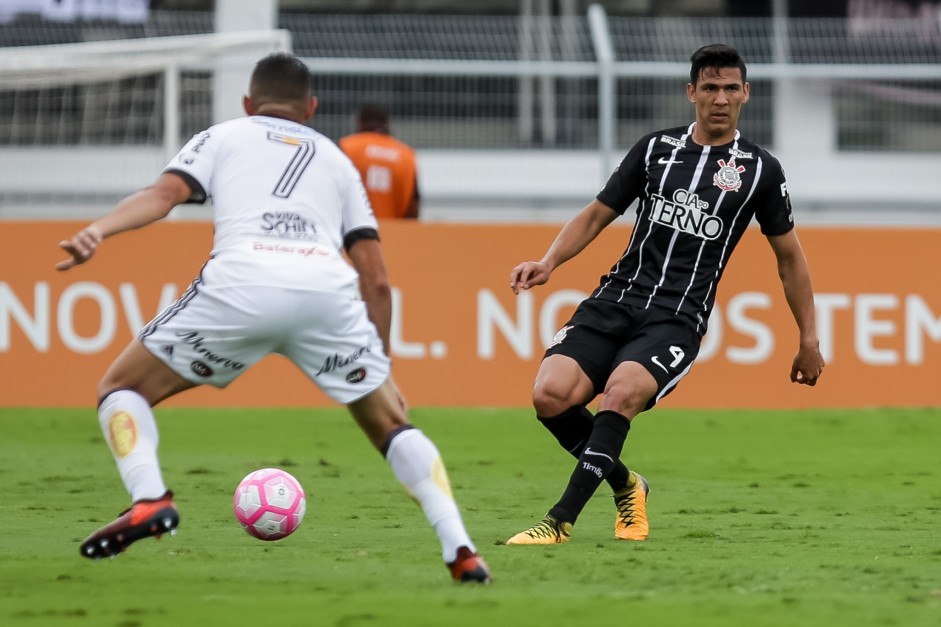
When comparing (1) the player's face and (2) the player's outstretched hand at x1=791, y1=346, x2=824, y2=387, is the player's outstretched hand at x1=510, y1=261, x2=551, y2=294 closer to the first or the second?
(1) the player's face

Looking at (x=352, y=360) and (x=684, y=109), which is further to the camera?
(x=684, y=109)

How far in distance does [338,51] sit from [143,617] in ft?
44.9

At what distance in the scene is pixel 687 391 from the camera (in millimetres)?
13039

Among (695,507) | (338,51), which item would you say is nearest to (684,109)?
(338,51)

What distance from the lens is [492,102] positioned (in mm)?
15781

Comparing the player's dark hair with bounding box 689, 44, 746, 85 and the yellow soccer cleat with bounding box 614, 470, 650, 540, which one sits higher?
the player's dark hair with bounding box 689, 44, 746, 85

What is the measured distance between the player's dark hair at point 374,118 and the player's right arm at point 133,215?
8086 mm

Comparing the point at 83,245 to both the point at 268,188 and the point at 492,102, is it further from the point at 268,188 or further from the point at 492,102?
the point at 492,102

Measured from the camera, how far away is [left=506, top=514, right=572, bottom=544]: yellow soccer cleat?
632cm

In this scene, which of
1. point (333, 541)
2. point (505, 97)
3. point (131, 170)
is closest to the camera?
point (333, 541)

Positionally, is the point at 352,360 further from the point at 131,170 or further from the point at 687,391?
the point at 131,170

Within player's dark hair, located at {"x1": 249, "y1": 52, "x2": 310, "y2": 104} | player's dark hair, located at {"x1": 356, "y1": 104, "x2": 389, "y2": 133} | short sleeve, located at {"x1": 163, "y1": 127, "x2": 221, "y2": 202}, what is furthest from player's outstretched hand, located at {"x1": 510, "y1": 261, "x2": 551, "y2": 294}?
player's dark hair, located at {"x1": 356, "y1": 104, "x2": 389, "y2": 133}

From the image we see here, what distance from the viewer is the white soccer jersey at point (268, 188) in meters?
5.27

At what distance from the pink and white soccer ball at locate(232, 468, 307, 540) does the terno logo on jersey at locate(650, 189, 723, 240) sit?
1.98 metres
